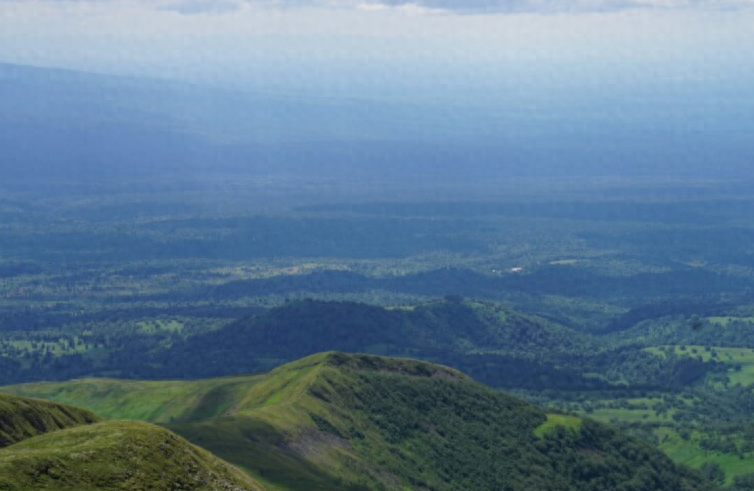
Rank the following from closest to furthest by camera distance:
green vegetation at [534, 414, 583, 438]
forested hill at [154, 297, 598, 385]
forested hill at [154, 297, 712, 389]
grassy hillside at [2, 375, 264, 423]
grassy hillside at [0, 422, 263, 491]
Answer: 1. grassy hillside at [0, 422, 263, 491]
2. green vegetation at [534, 414, 583, 438]
3. grassy hillside at [2, 375, 264, 423]
4. forested hill at [154, 297, 712, 389]
5. forested hill at [154, 297, 598, 385]

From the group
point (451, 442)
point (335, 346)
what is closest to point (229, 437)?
point (451, 442)

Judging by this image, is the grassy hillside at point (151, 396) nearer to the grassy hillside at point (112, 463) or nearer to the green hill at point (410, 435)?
the green hill at point (410, 435)

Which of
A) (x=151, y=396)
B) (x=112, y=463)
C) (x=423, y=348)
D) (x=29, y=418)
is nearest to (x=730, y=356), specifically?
(x=423, y=348)

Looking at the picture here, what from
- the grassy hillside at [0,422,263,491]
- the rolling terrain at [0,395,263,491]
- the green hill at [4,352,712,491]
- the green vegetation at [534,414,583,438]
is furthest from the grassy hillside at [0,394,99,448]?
the green vegetation at [534,414,583,438]

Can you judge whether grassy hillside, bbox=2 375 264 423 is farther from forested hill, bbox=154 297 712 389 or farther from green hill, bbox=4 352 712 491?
forested hill, bbox=154 297 712 389

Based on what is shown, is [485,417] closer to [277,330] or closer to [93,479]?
[93,479]
